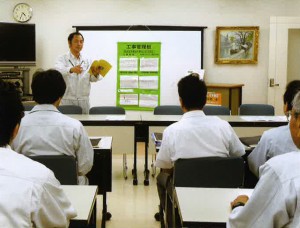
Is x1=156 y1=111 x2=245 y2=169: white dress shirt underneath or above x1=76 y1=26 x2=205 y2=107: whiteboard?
underneath

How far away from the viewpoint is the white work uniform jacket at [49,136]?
8.92 feet

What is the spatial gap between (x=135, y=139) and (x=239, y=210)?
3.11 metres

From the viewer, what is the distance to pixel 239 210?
54.2 inches

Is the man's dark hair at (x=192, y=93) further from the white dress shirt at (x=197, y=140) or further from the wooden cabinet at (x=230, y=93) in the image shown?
the wooden cabinet at (x=230, y=93)

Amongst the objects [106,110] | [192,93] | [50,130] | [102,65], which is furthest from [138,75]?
[50,130]

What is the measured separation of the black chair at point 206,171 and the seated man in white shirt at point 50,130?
2.37 feet

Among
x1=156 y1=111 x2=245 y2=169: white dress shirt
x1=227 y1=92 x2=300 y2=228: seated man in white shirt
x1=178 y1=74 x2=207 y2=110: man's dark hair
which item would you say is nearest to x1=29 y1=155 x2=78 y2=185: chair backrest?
x1=156 y1=111 x2=245 y2=169: white dress shirt

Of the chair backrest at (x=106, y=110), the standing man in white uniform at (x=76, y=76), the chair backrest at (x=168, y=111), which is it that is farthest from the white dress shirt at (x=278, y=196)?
the standing man in white uniform at (x=76, y=76)

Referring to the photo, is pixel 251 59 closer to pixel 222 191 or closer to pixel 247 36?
pixel 247 36

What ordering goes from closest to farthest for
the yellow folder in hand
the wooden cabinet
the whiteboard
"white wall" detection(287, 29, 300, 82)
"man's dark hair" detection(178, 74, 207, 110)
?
"man's dark hair" detection(178, 74, 207, 110)
the yellow folder in hand
the wooden cabinet
the whiteboard
"white wall" detection(287, 29, 300, 82)

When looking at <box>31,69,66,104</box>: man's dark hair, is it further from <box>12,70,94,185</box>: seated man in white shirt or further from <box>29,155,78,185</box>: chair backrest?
<box>29,155,78,185</box>: chair backrest

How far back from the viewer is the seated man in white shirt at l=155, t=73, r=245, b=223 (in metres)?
2.73

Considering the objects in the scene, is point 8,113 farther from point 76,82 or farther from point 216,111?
point 76,82

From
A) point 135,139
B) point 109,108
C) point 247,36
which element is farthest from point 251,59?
point 135,139
